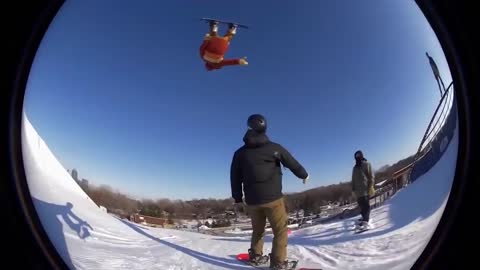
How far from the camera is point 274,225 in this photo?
4.20ft

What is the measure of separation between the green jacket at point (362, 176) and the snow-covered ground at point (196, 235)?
0.35 ft

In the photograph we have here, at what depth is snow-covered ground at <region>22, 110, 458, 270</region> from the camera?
3.91 feet

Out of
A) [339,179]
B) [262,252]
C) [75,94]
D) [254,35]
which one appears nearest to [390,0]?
[254,35]

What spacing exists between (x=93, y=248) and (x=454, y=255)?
1113 mm

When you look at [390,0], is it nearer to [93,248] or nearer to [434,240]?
[434,240]

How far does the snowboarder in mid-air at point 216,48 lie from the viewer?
3.91 ft

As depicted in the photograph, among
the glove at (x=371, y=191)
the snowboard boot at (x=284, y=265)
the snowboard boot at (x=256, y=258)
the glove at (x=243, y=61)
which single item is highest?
the glove at (x=243, y=61)

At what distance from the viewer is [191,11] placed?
1217 mm

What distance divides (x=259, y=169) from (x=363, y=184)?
322 millimetres

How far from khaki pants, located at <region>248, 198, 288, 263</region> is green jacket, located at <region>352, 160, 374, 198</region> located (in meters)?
0.23

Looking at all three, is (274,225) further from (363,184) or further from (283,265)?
(363,184)

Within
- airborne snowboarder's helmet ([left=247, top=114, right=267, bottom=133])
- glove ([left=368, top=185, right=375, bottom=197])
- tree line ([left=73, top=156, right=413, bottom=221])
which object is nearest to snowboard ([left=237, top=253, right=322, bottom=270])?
tree line ([left=73, top=156, right=413, bottom=221])

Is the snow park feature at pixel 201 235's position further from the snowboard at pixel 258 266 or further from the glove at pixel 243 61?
the glove at pixel 243 61

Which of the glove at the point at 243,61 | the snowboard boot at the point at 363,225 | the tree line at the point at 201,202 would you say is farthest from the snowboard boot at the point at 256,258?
the glove at the point at 243,61
